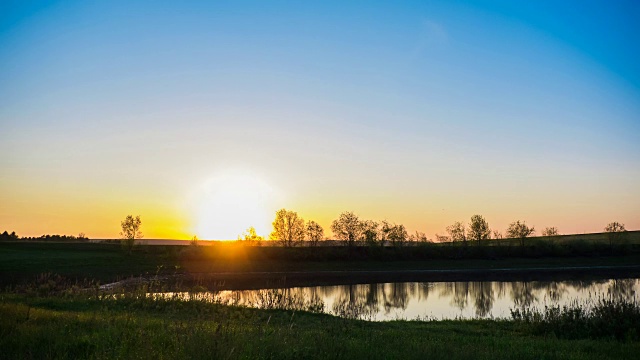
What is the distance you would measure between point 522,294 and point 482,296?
393 centimetres

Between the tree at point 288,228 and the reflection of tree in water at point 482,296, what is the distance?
66.2 meters

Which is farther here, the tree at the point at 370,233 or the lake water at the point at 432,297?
the tree at the point at 370,233

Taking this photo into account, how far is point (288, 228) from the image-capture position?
395 ft

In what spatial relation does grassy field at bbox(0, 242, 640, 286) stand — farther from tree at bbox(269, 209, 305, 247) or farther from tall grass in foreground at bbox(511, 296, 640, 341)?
tall grass in foreground at bbox(511, 296, 640, 341)

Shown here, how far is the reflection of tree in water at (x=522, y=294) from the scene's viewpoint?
36.3 m

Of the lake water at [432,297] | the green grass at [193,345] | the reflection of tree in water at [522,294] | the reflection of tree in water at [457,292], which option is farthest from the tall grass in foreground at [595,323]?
the reflection of tree in water at [457,292]

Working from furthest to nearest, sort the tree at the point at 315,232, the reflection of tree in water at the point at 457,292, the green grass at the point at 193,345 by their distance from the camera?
the tree at the point at 315,232, the reflection of tree in water at the point at 457,292, the green grass at the point at 193,345

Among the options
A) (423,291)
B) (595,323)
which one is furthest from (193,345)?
(423,291)

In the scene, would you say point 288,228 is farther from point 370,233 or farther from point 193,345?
point 193,345

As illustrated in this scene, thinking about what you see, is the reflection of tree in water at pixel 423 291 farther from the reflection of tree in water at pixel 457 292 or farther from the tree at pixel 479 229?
the tree at pixel 479 229

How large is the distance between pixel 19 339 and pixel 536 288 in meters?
50.4

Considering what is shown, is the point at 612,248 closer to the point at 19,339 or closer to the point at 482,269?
the point at 482,269

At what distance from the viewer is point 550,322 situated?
19.1 metres

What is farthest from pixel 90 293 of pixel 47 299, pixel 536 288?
pixel 536 288
